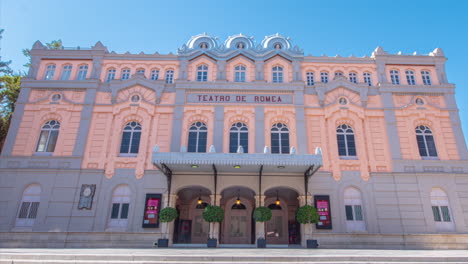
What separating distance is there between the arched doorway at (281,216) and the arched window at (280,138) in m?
2.86

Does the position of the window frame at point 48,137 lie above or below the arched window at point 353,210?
above

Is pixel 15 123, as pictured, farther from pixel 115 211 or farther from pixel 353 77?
pixel 353 77

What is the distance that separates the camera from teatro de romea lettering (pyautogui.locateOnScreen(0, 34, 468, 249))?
57.4 feet

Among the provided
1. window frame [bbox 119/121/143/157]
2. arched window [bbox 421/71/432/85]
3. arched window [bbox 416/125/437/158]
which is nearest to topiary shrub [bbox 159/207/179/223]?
window frame [bbox 119/121/143/157]

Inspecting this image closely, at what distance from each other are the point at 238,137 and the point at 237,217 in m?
5.77

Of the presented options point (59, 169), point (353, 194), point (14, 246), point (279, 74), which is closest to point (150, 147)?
point (59, 169)

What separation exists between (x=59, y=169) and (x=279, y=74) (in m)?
16.3

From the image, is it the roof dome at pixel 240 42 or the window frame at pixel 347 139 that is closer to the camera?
the window frame at pixel 347 139

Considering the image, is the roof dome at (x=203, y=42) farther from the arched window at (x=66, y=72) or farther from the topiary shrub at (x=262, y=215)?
the topiary shrub at (x=262, y=215)

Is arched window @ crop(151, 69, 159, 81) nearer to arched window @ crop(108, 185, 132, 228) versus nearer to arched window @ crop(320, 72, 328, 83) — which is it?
arched window @ crop(108, 185, 132, 228)

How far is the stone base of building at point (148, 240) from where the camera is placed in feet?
55.4

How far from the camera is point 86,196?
18.0m

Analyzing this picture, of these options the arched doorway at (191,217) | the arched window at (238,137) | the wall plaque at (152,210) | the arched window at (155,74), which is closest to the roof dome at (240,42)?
the arched window at (155,74)

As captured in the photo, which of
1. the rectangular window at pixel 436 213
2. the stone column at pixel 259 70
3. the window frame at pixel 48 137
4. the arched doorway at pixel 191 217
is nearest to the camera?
the rectangular window at pixel 436 213
